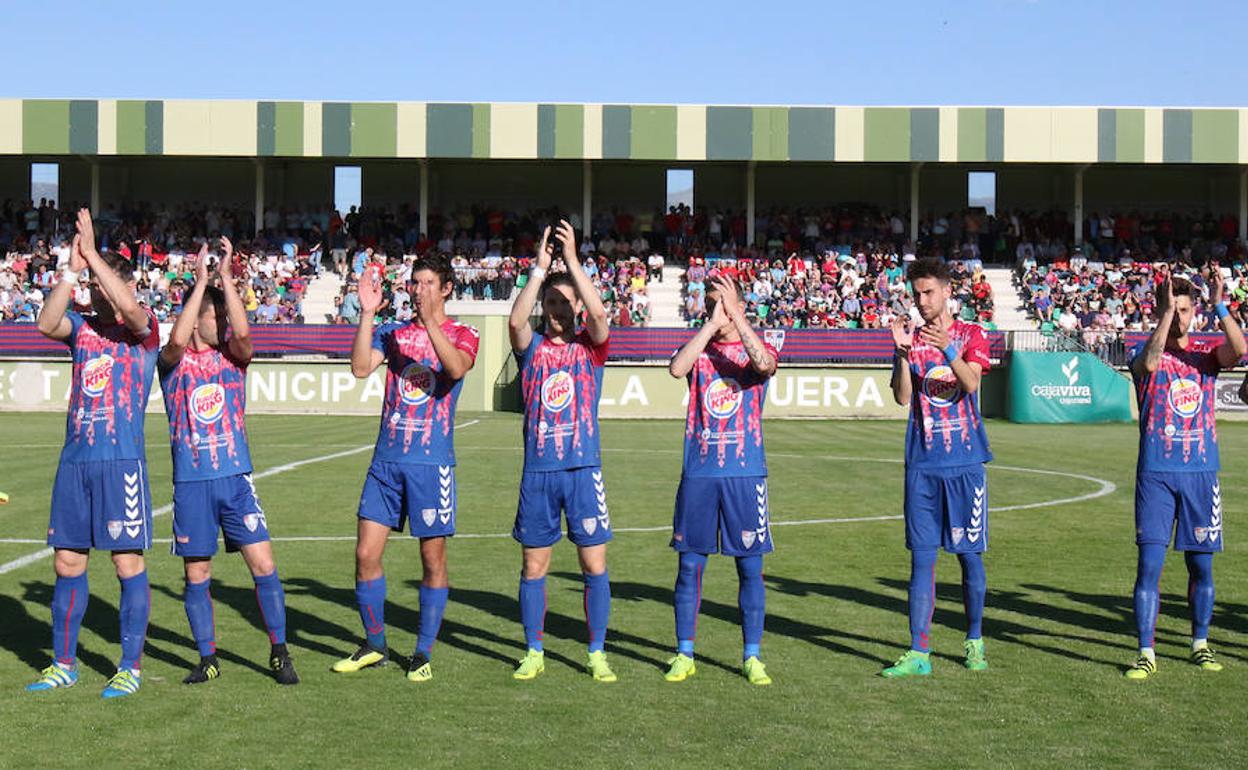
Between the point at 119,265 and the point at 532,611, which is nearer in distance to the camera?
the point at 119,265

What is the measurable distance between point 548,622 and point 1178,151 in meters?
43.1

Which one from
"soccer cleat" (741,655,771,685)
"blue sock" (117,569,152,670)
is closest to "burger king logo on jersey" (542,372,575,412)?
"soccer cleat" (741,655,771,685)

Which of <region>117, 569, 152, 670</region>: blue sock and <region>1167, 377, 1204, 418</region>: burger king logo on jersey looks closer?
<region>117, 569, 152, 670</region>: blue sock

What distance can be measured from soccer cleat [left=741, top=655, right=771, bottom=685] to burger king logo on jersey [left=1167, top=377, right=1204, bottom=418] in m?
2.82

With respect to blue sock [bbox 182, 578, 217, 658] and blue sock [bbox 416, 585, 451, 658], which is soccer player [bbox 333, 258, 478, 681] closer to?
blue sock [bbox 416, 585, 451, 658]

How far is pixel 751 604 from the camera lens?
8641mm

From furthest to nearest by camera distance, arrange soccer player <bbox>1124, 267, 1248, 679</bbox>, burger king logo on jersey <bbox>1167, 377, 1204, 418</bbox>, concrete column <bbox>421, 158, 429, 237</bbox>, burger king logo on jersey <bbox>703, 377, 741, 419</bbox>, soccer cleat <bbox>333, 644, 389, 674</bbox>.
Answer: concrete column <bbox>421, 158, 429, 237</bbox> → burger king logo on jersey <bbox>1167, 377, 1204, 418</bbox> → soccer player <bbox>1124, 267, 1248, 679</bbox> → burger king logo on jersey <bbox>703, 377, 741, 419</bbox> → soccer cleat <bbox>333, 644, 389, 674</bbox>

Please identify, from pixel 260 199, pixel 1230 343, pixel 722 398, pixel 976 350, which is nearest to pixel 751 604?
pixel 722 398

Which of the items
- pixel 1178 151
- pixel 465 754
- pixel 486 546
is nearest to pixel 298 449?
pixel 486 546

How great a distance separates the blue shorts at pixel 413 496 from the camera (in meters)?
8.47

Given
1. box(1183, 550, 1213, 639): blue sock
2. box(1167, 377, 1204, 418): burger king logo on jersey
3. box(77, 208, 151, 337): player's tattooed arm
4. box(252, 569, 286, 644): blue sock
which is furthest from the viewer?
box(1183, 550, 1213, 639): blue sock

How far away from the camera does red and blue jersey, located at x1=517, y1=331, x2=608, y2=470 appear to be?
8.51 metres

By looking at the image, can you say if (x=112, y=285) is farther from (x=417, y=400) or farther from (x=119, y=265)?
(x=417, y=400)

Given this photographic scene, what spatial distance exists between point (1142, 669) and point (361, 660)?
14.1 feet
